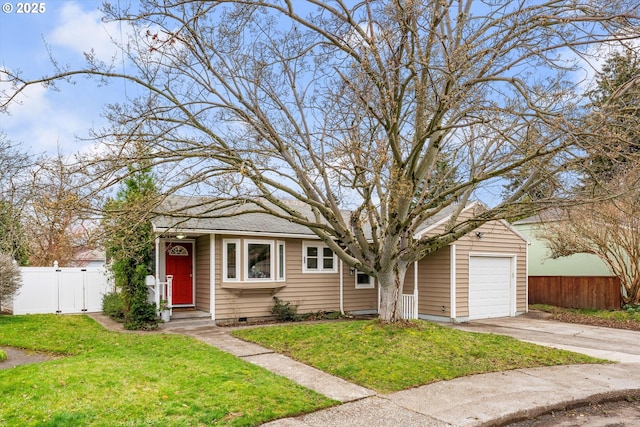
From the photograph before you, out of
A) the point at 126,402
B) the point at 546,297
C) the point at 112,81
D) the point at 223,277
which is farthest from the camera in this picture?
the point at 546,297

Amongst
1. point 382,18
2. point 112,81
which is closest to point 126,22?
point 112,81

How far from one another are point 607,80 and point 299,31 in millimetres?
4894

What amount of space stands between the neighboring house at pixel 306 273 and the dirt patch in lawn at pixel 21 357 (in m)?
3.69

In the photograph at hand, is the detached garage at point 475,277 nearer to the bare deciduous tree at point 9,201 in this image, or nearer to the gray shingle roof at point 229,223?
the gray shingle roof at point 229,223

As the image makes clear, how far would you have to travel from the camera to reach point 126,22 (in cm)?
788

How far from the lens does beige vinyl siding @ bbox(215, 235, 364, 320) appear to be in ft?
42.5

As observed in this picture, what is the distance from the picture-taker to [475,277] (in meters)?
14.9

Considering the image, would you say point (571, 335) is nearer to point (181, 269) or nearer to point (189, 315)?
point (189, 315)

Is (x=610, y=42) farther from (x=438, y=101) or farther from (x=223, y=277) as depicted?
(x=223, y=277)

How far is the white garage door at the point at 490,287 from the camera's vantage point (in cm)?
1482

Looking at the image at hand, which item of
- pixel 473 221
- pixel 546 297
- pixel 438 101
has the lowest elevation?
pixel 546 297

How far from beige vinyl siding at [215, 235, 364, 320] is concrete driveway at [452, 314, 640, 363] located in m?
3.93

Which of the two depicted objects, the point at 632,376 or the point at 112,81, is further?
the point at 112,81

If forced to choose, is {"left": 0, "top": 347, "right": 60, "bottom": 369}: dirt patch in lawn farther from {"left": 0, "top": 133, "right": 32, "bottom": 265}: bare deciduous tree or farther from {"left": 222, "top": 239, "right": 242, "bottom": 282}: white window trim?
{"left": 0, "top": 133, "right": 32, "bottom": 265}: bare deciduous tree
